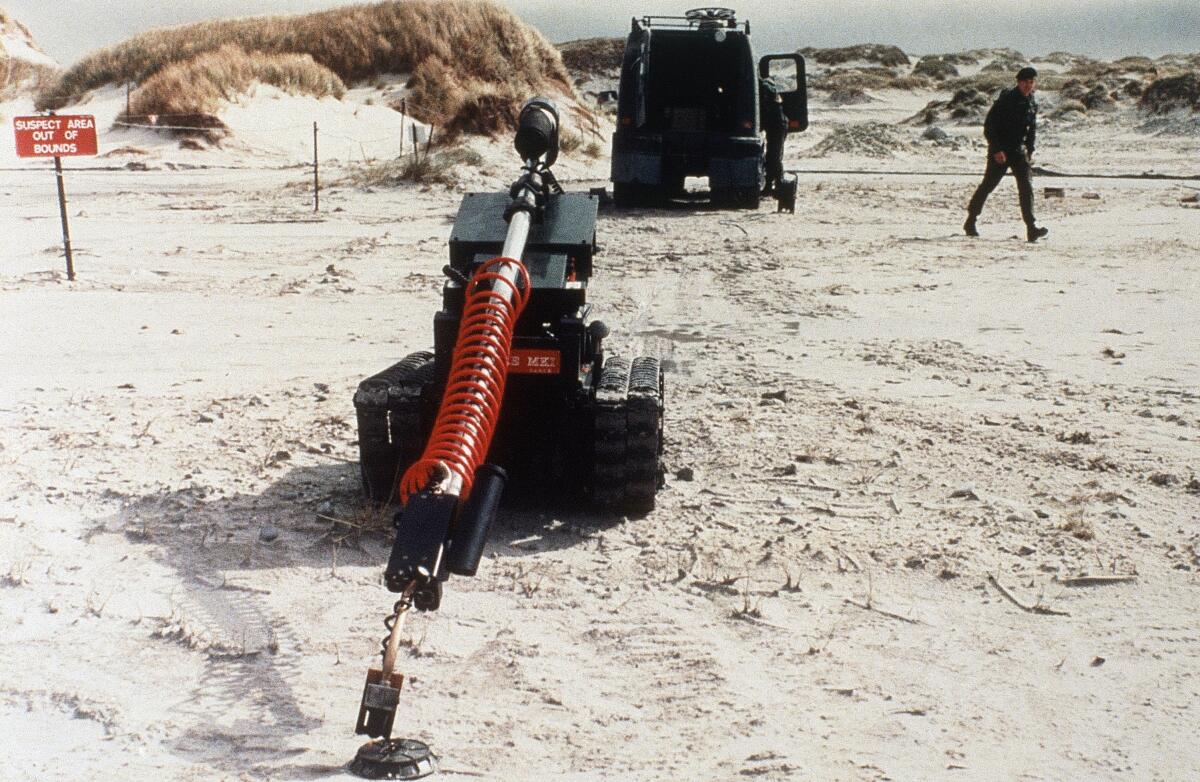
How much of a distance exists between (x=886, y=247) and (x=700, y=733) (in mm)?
10141

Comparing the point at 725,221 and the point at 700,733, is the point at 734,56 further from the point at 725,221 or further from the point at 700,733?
the point at 700,733

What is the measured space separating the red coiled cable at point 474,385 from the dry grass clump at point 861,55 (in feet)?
245

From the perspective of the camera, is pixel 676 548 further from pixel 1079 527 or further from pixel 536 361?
pixel 1079 527

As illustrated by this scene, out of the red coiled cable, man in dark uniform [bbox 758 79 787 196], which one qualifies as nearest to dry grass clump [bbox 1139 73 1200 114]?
man in dark uniform [bbox 758 79 787 196]

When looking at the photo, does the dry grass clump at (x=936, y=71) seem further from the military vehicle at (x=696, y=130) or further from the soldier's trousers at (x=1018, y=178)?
the soldier's trousers at (x=1018, y=178)

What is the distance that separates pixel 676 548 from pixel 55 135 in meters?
7.79

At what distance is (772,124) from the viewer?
17016 mm

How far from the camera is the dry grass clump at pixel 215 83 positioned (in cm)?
2580

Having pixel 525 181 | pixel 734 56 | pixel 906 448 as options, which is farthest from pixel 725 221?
pixel 525 181

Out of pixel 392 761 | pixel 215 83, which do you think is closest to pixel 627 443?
pixel 392 761

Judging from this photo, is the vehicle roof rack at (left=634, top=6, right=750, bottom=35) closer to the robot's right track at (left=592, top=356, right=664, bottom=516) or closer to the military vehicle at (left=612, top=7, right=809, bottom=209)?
the military vehicle at (left=612, top=7, right=809, bottom=209)

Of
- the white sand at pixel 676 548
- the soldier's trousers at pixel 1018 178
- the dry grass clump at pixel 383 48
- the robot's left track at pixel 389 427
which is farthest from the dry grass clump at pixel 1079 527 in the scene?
the dry grass clump at pixel 383 48

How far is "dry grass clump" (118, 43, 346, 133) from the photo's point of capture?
25.8 meters

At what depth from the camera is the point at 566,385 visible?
17.1ft
